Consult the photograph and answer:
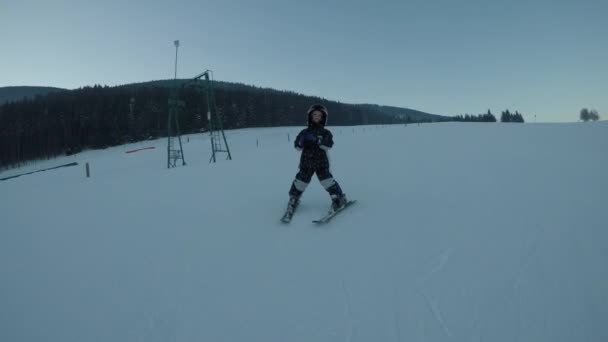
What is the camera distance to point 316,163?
4738 millimetres

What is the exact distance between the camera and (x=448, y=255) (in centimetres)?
306

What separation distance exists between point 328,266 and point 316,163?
2.02 m

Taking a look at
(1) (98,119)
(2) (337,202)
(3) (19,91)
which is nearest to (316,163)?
(2) (337,202)

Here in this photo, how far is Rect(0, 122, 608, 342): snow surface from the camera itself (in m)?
2.24

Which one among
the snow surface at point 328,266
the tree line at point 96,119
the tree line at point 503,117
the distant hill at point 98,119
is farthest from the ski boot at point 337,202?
the tree line at point 503,117

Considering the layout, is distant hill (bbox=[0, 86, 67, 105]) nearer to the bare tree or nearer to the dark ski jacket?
the dark ski jacket

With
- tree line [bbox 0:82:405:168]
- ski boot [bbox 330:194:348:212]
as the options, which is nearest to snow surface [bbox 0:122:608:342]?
ski boot [bbox 330:194:348:212]

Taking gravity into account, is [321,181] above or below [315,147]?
below

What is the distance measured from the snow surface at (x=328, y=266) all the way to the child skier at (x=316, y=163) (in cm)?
37

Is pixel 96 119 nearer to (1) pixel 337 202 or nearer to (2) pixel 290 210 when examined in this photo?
(2) pixel 290 210

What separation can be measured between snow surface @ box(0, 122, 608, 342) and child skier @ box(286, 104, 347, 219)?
14.6 inches

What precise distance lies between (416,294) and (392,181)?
410 cm

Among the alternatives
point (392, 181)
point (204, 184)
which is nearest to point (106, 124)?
point (204, 184)

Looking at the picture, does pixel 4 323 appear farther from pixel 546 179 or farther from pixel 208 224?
pixel 546 179
